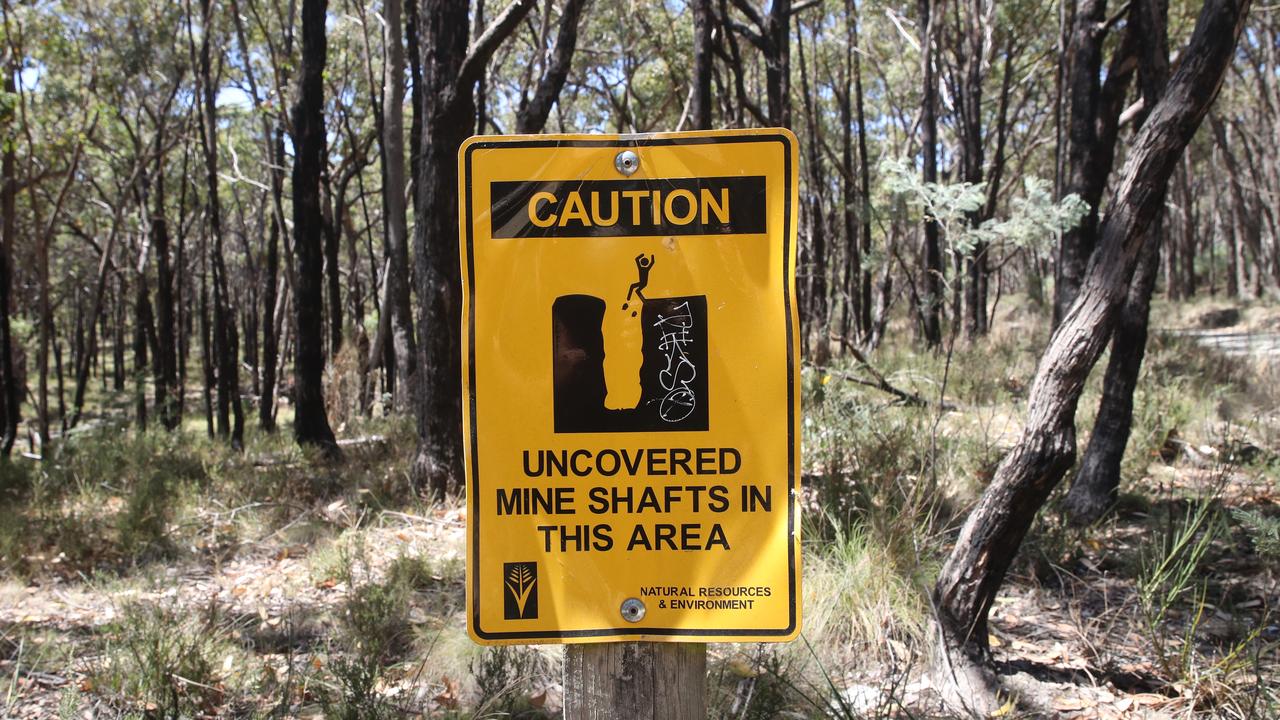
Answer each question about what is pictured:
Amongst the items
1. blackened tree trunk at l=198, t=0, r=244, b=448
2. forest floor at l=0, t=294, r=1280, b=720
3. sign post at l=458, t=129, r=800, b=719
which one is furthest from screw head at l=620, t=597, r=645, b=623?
blackened tree trunk at l=198, t=0, r=244, b=448

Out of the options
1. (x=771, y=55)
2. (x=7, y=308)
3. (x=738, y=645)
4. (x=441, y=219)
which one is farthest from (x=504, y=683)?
(x=7, y=308)

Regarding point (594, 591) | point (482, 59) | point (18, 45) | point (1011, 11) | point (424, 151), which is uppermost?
point (1011, 11)

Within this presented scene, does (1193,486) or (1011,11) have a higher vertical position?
(1011,11)

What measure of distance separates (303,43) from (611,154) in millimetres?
8327

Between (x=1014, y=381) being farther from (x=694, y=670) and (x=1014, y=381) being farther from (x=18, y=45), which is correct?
(x=18, y=45)

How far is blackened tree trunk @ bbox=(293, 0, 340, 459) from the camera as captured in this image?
28.3ft

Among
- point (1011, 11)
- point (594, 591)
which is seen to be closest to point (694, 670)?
point (594, 591)

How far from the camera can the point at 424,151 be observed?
628 cm

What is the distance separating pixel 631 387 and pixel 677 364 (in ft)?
0.30

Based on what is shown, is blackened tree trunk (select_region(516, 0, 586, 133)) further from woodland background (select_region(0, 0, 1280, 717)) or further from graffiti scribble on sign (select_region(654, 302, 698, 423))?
graffiti scribble on sign (select_region(654, 302, 698, 423))

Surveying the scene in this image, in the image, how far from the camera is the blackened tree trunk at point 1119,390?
516 cm

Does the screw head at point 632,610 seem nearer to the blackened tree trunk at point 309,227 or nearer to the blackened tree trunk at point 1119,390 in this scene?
the blackened tree trunk at point 1119,390

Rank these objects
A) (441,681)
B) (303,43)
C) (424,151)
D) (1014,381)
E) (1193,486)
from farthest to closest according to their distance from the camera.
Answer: (1014,381), (303,43), (424,151), (1193,486), (441,681)

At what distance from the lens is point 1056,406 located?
3.34 m
